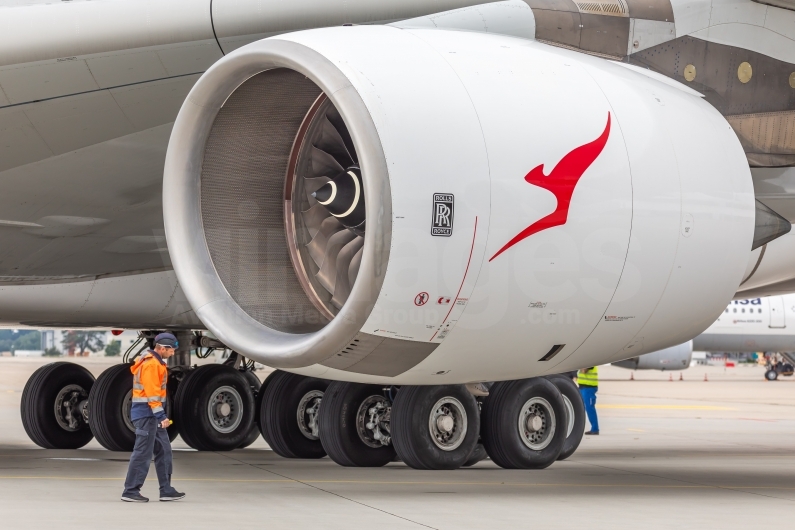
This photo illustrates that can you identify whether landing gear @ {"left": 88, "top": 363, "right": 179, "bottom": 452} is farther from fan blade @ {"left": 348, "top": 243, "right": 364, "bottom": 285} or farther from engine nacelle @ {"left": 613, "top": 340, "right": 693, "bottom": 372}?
engine nacelle @ {"left": 613, "top": 340, "right": 693, "bottom": 372}

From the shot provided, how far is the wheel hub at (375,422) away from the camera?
10531mm

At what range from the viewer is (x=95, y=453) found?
12.9 meters

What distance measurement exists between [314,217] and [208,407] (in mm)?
5882

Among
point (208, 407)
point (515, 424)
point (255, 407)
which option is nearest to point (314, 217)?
point (515, 424)

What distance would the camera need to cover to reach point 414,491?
336 inches

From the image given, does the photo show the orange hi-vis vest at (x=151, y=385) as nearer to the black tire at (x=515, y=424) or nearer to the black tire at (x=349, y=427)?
the black tire at (x=349, y=427)

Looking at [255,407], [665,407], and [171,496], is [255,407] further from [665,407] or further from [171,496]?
[665,407]

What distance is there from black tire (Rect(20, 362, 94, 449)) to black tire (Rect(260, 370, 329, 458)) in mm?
2501

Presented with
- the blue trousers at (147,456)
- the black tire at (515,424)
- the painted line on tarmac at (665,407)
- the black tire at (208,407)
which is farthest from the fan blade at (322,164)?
the painted line on tarmac at (665,407)

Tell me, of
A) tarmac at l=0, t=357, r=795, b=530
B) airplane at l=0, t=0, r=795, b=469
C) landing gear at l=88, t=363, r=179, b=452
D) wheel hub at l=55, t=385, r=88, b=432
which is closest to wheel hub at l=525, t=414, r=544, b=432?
tarmac at l=0, t=357, r=795, b=530

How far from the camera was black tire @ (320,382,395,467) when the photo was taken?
10406 millimetres

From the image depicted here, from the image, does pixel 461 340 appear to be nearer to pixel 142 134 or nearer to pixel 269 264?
pixel 269 264

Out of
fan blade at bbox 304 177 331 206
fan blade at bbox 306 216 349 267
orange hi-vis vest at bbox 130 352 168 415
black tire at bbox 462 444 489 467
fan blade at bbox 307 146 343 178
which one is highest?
fan blade at bbox 307 146 343 178

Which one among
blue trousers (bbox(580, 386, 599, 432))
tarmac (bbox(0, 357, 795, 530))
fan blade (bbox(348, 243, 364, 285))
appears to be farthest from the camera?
blue trousers (bbox(580, 386, 599, 432))
